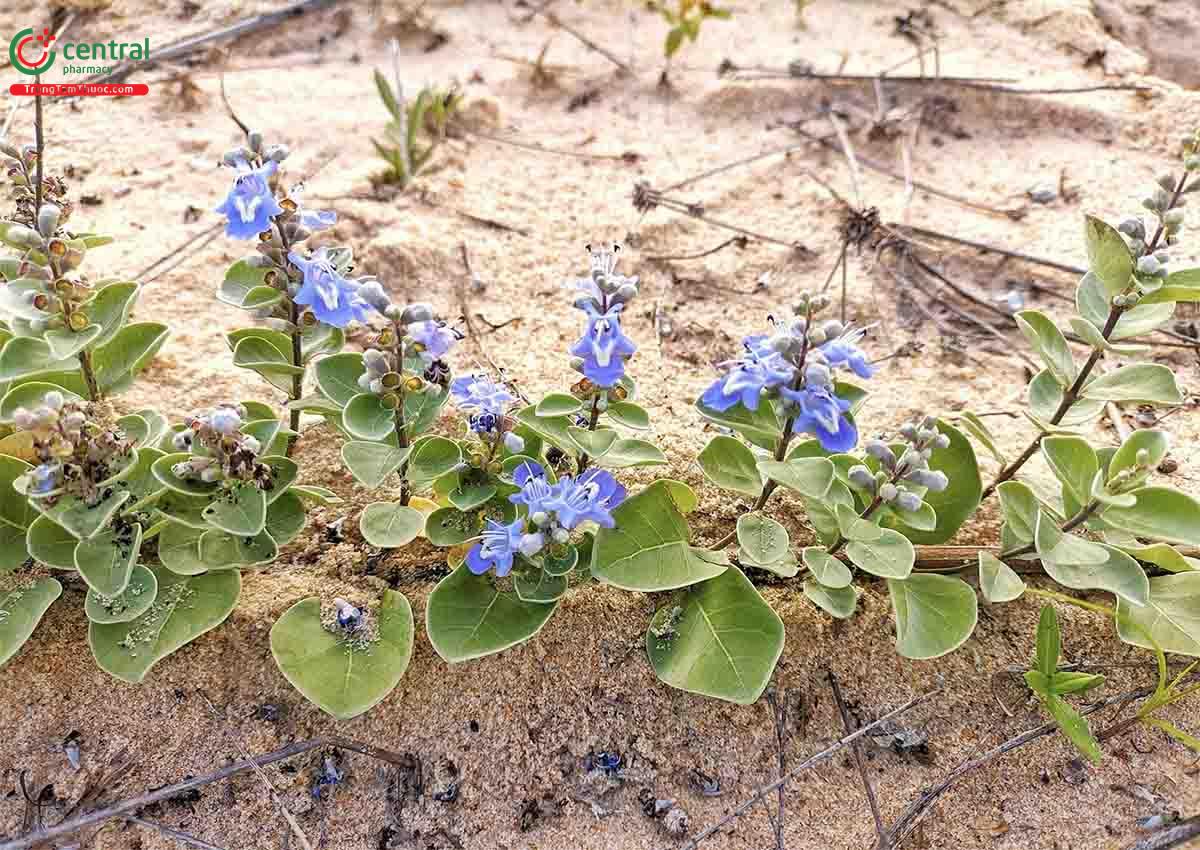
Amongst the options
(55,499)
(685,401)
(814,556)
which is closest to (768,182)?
(685,401)

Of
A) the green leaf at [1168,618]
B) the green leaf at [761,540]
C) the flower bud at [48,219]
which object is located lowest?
the green leaf at [1168,618]

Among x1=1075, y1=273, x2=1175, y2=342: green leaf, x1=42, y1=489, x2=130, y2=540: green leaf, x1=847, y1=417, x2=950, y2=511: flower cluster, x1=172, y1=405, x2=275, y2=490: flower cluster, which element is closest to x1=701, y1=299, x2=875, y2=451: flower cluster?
x1=847, y1=417, x2=950, y2=511: flower cluster

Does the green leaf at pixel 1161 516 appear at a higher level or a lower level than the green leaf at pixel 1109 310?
lower

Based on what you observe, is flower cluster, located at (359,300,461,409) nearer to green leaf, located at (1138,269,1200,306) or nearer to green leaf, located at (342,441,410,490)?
green leaf, located at (342,441,410,490)

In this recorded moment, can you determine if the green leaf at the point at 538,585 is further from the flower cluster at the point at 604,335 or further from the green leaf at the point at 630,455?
the flower cluster at the point at 604,335

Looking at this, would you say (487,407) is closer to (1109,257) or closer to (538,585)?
(538,585)

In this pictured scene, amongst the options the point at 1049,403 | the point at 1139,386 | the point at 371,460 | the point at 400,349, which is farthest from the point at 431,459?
the point at 1139,386

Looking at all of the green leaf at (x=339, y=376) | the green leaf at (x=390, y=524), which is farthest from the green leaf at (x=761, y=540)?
the green leaf at (x=339, y=376)
